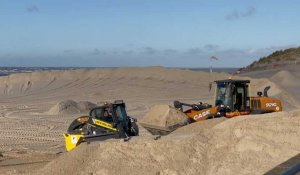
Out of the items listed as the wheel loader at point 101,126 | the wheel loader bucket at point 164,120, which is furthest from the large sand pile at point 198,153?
the wheel loader bucket at point 164,120

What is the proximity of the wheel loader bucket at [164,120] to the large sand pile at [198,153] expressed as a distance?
415cm

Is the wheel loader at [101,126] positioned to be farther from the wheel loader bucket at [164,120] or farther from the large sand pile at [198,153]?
the large sand pile at [198,153]

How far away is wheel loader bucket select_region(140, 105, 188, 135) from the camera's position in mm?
14359

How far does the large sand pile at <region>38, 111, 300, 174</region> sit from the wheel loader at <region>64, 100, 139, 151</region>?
2359 mm

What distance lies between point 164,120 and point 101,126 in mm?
2376

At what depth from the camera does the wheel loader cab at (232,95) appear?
49.6 feet

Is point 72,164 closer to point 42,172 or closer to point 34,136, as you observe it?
point 42,172

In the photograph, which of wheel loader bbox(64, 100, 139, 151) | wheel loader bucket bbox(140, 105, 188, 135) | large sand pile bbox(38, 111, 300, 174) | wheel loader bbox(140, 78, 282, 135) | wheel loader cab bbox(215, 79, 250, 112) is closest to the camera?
large sand pile bbox(38, 111, 300, 174)

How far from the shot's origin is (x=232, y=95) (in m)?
15.2

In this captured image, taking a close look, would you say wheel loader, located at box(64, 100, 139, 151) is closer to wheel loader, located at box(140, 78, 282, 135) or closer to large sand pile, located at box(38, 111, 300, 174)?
wheel loader, located at box(140, 78, 282, 135)

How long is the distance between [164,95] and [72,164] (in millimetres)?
25340

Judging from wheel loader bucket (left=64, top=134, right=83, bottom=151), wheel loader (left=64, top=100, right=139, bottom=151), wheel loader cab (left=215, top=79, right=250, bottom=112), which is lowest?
wheel loader bucket (left=64, top=134, right=83, bottom=151)

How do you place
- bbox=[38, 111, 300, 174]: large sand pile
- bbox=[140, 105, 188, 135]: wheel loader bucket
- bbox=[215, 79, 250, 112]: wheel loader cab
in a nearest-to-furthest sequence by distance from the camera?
bbox=[38, 111, 300, 174]: large sand pile < bbox=[140, 105, 188, 135]: wheel loader bucket < bbox=[215, 79, 250, 112]: wheel loader cab

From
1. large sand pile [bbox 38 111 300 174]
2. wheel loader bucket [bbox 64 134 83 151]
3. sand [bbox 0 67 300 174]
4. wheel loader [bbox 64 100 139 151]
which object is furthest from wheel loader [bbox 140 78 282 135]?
large sand pile [bbox 38 111 300 174]
